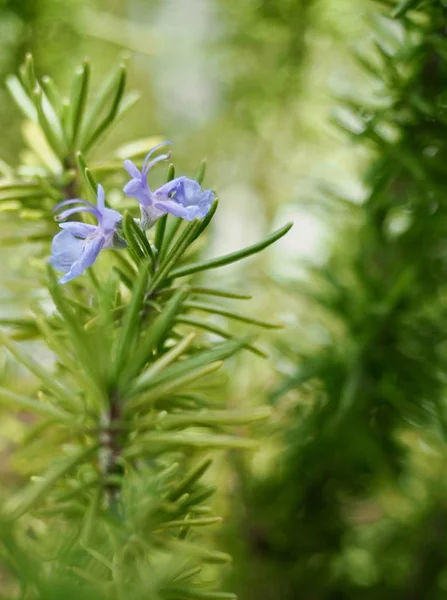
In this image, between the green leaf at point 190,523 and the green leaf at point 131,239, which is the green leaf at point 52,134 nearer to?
the green leaf at point 131,239

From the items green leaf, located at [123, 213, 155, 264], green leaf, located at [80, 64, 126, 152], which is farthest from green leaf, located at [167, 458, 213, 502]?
green leaf, located at [80, 64, 126, 152]

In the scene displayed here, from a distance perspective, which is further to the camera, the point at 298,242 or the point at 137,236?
the point at 298,242

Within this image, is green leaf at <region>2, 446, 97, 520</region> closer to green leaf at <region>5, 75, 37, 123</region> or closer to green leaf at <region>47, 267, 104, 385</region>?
green leaf at <region>47, 267, 104, 385</region>

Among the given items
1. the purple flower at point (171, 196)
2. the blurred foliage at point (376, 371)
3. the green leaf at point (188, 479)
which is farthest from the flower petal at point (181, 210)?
the blurred foliage at point (376, 371)

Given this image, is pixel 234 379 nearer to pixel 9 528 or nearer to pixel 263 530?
pixel 263 530

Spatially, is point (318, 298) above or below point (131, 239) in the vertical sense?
below

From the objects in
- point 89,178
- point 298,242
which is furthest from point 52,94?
point 298,242

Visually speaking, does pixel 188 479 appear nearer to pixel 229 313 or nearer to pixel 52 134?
pixel 229 313
